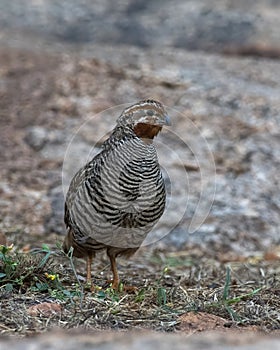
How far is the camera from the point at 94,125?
9023 mm

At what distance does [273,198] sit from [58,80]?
331 centimetres

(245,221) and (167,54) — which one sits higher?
(167,54)

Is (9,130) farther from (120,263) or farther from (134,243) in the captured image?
Answer: (134,243)

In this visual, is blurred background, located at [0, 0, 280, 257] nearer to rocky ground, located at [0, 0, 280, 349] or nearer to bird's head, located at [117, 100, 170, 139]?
rocky ground, located at [0, 0, 280, 349]

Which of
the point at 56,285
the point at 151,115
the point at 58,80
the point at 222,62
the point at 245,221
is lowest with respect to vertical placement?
the point at 56,285

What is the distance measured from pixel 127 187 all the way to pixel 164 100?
4729 mm

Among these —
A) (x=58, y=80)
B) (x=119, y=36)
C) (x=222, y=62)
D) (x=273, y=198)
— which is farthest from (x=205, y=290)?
(x=119, y=36)

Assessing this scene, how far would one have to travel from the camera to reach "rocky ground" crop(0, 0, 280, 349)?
7609mm

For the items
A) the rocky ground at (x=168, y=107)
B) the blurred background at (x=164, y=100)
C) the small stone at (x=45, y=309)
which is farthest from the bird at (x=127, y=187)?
the blurred background at (x=164, y=100)

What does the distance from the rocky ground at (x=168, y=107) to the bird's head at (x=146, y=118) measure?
1.37 metres

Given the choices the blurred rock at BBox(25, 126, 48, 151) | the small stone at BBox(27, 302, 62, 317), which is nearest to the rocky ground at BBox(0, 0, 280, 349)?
the blurred rock at BBox(25, 126, 48, 151)

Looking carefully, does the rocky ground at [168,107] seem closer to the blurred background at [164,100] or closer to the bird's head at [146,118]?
the blurred background at [164,100]

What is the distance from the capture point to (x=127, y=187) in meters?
4.91

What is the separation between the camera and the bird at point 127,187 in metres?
4.89
